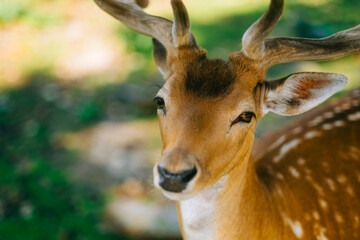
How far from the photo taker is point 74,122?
5.75 metres

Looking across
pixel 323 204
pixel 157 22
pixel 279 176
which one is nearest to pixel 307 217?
pixel 323 204

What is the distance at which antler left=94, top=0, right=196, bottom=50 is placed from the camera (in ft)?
8.08

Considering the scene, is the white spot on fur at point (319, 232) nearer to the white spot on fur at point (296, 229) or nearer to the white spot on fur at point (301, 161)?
the white spot on fur at point (296, 229)

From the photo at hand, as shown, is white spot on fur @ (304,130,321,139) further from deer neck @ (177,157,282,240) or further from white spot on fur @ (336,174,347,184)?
deer neck @ (177,157,282,240)

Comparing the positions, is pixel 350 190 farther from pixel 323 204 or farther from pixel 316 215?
pixel 316 215

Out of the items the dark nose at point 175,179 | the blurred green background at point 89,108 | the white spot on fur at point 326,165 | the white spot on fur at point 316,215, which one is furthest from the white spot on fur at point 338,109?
the dark nose at point 175,179

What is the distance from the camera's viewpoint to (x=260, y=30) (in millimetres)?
2314

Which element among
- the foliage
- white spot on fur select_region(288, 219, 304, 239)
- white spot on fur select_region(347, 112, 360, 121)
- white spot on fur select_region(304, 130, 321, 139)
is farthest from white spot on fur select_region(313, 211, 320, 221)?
the foliage

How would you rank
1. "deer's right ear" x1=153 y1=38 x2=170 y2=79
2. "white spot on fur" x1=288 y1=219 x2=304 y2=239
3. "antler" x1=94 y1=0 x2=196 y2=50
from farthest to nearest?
1. "deer's right ear" x1=153 y1=38 x2=170 y2=79
2. "white spot on fur" x1=288 y1=219 x2=304 y2=239
3. "antler" x1=94 y1=0 x2=196 y2=50

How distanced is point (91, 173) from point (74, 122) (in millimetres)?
1094

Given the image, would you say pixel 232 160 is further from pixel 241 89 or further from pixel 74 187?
pixel 74 187

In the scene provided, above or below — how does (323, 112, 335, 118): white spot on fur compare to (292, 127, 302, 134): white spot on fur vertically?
above

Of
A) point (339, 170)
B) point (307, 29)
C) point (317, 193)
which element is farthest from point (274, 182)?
point (307, 29)

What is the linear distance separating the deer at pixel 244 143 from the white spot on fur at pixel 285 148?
0.03m
